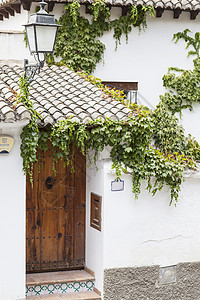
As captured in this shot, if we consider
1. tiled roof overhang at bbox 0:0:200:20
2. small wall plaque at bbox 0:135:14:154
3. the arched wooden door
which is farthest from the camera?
tiled roof overhang at bbox 0:0:200:20

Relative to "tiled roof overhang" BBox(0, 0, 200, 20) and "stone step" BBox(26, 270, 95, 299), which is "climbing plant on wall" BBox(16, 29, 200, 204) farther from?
"tiled roof overhang" BBox(0, 0, 200, 20)

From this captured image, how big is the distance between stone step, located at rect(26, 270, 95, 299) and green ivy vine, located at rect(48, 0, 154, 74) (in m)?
4.40

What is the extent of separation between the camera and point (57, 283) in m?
10.4

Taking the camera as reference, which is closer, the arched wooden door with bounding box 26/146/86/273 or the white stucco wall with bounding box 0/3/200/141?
the arched wooden door with bounding box 26/146/86/273

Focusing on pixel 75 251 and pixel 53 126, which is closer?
pixel 53 126

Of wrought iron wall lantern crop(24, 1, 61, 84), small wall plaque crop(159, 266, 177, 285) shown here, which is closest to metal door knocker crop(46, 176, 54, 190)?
small wall plaque crop(159, 266, 177, 285)

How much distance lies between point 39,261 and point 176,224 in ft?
8.98

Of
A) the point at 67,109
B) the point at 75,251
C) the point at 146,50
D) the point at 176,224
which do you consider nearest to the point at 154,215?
the point at 176,224

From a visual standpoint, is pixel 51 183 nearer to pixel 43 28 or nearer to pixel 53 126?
pixel 53 126

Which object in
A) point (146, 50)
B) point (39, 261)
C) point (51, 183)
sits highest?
point (146, 50)

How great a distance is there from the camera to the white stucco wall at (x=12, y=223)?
9406 millimetres

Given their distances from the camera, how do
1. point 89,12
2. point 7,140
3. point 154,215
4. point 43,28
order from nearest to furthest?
point 43,28, point 7,140, point 154,215, point 89,12

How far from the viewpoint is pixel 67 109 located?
9883mm

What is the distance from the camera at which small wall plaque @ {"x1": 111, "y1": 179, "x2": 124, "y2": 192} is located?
1016cm
